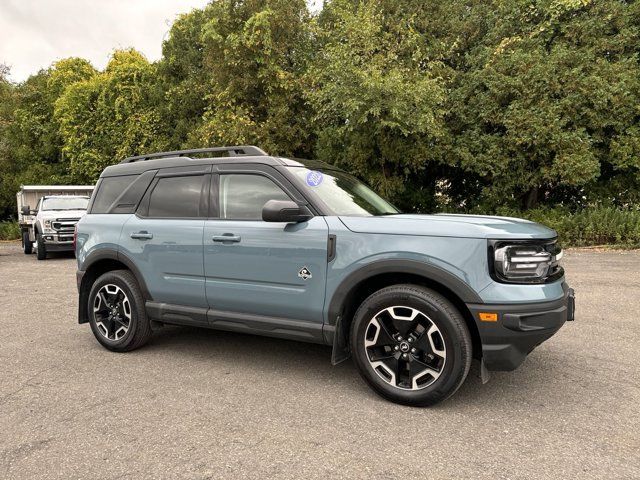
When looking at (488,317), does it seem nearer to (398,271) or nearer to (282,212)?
(398,271)

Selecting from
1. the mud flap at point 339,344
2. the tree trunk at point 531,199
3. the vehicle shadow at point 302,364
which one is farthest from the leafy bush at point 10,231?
the mud flap at point 339,344

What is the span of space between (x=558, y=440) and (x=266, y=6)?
1651 centimetres

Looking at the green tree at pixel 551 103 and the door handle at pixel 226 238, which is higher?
the green tree at pixel 551 103

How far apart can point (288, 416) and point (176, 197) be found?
2279 mm

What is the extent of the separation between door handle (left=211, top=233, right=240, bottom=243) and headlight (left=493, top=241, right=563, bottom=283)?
199 cm

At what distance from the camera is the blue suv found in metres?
3.19

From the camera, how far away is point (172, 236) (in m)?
4.33

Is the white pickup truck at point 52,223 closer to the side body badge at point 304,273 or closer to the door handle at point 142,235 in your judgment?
the door handle at point 142,235

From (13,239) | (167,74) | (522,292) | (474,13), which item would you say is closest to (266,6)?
(474,13)

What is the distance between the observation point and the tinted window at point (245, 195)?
4000mm

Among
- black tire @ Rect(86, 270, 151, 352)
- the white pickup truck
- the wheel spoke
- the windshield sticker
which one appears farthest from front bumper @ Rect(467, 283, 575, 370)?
the white pickup truck

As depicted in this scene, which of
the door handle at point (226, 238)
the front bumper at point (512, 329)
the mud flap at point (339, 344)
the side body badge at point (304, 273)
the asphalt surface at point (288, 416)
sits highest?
the door handle at point (226, 238)

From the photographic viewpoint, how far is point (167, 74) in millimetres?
22719

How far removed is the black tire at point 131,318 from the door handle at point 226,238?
109 centimetres
